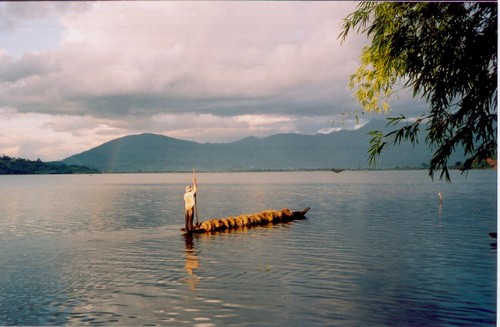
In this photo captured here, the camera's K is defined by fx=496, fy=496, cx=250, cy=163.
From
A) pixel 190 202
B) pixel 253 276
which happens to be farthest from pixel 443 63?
pixel 190 202

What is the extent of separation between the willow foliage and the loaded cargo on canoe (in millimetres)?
23433

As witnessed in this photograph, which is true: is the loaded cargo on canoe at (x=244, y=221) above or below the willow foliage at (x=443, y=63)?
below

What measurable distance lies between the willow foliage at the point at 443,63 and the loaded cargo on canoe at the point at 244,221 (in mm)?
23433

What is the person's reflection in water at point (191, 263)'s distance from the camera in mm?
20734

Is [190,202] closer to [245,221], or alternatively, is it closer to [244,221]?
[244,221]

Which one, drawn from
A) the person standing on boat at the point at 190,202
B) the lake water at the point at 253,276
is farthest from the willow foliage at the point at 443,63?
the person standing on boat at the point at 190,202

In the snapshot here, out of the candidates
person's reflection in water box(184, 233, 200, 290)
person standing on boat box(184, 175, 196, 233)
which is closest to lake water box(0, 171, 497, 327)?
person's reflection in water box(184, 233, 200, 290)

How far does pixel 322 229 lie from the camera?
135ft

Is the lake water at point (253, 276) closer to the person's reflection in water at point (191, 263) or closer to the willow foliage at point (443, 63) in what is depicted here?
the person's reflection in water at point (191, 263)

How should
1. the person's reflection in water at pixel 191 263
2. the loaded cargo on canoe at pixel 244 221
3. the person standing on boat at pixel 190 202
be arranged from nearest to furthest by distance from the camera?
the person's reflection in water at pixel 191 263 → the person standing on boat at pixel 190 202 → the loaded cargo on canoe at pixel 244 221

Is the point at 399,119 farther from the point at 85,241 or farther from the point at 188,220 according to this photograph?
the point at 85,241

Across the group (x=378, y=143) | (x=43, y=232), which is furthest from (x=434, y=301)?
(x=43, y=232)

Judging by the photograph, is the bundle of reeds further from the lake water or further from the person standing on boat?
the lake water

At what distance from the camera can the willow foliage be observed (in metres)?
15.0
